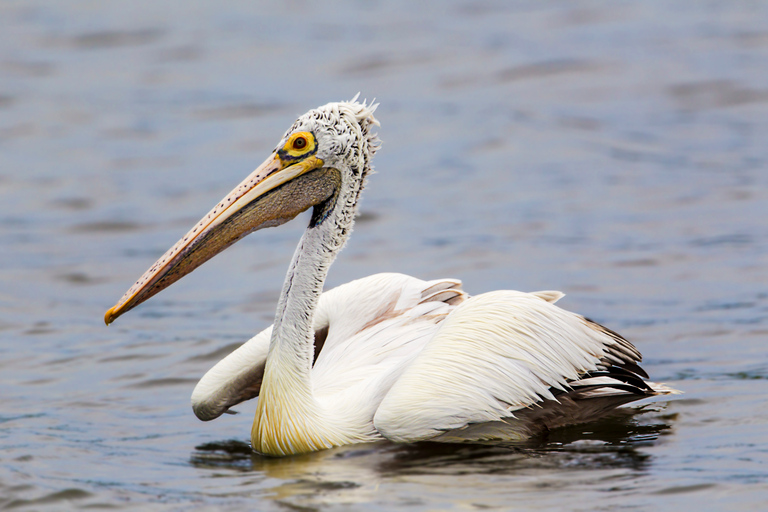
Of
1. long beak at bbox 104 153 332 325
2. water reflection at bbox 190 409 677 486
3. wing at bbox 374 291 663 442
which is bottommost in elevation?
water reflection at bbox 190 409 677 486

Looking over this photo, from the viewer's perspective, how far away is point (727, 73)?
572 inches

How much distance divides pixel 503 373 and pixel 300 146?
126 centimetres

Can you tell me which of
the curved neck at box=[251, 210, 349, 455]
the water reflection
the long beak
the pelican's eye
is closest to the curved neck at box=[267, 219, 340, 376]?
the curved neck at box=[251, 210, 349, 455]

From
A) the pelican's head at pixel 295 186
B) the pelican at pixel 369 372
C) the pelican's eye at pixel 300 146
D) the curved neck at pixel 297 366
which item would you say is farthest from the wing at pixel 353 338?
the pelican's eye at pixel 300 146

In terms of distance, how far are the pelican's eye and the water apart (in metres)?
1.23

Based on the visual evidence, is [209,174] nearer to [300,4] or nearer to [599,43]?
[599,43]

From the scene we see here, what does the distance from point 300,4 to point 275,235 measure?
35.3 feet

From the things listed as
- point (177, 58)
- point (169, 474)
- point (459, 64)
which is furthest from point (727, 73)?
point (169, 474)

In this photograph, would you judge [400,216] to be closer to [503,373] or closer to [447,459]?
[503,373]

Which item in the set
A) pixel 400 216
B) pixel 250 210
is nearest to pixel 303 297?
pixel 250 210

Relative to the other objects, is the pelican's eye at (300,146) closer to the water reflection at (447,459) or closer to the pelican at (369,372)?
the pelican at (369,372)

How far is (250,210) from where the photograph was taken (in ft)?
15.3

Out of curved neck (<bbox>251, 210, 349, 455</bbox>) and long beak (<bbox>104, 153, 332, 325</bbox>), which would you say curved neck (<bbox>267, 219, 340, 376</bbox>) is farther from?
long beak (<bbox>104, 153, 332, 325</bbox>)

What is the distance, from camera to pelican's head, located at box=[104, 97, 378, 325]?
4.61 m
